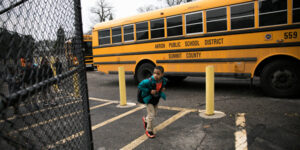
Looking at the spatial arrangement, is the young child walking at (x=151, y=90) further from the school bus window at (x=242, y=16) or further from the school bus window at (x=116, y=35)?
the school bus window at (x=116, y=35)

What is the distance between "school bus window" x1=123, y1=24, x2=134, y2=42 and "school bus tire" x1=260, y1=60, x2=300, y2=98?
4.60 metres

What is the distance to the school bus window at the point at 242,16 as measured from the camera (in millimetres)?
5578

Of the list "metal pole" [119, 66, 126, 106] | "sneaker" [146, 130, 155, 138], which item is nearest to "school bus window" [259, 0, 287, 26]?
"metal pole" [119, 66, 126, 106]

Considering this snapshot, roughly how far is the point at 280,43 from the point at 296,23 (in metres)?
0.55

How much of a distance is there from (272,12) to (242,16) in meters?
0.70

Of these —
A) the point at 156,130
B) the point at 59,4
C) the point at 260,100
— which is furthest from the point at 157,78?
the point at 260,100

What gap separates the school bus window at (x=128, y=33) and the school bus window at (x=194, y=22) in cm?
225

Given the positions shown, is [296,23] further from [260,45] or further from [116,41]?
[116,41]

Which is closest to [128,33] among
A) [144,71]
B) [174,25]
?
[144,71]

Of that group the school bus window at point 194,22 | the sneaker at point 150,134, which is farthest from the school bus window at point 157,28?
the sneaker at point 150,134

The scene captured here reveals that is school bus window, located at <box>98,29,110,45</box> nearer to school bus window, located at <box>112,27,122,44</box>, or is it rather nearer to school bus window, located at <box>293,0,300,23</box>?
school bus window, located at <box>112,27,122,44</box>

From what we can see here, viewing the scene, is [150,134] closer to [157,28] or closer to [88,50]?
[157,28]

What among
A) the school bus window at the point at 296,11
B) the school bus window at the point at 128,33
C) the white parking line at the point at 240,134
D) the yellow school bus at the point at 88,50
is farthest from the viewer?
the yellow school bus at the point at 88,50

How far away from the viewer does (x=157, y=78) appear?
3262 mm
